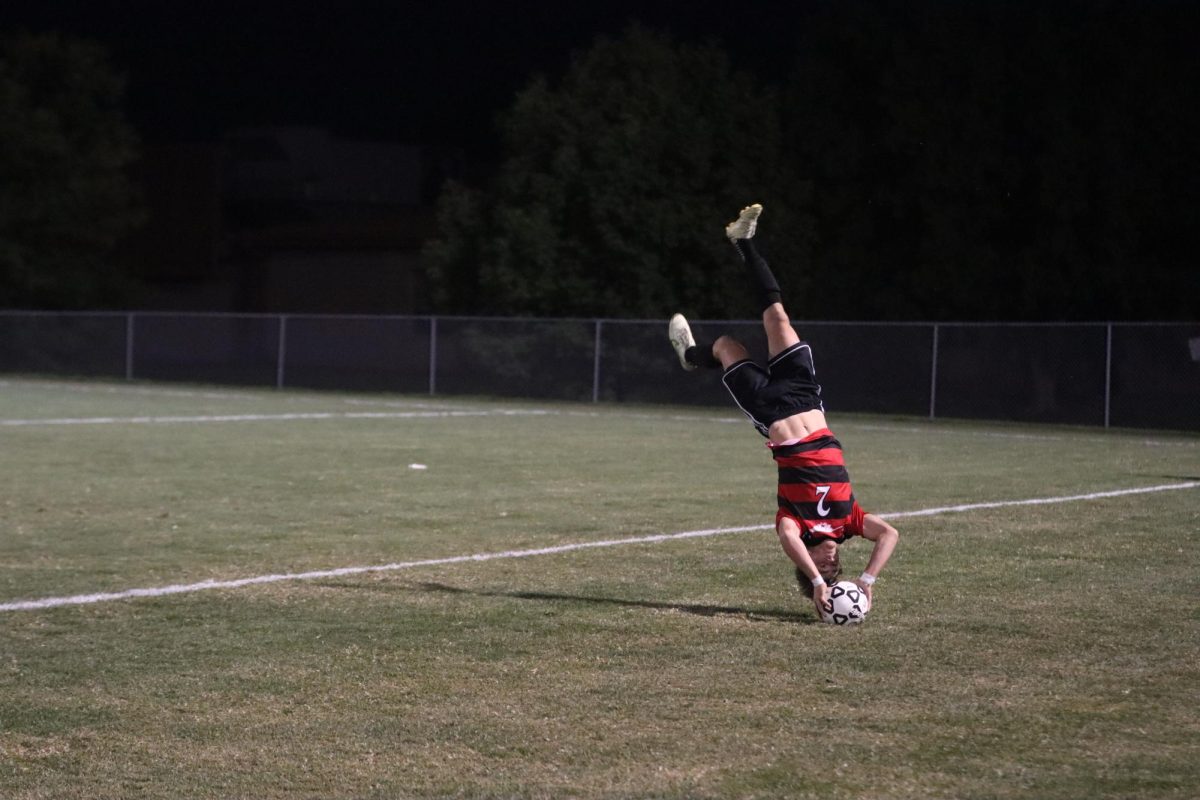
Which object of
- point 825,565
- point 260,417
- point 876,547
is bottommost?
point 260,417

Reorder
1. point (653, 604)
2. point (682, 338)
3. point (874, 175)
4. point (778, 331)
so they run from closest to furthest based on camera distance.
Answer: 1. point (653, 604)
2. point (778, 331)
3. point (682, 338)
4. point (874, 175)

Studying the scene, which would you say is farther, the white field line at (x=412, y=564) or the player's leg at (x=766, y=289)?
the player's leg at (x=766, y=289)

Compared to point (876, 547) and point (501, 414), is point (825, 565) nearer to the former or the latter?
point (876, 547)

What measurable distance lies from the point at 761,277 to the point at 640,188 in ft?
89.9

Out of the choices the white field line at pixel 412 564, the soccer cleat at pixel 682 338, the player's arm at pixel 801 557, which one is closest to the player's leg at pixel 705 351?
the soccer cleat at pixel 682 338

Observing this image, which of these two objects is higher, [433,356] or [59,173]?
[59,173]

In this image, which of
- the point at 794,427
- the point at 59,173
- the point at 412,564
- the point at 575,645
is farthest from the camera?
the point at 59,173

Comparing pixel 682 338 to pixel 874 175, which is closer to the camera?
pixel 682 338

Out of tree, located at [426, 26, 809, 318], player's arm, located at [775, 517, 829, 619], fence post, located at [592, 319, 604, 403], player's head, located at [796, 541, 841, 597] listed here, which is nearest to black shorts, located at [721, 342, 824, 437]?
player's arm, located at [775, 517, 829, 619]

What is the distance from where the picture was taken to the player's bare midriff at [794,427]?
890cm

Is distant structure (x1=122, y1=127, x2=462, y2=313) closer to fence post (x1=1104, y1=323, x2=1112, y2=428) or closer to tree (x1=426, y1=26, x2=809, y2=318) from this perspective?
tree (x1=426, y1=26, x2=809, y2=318)

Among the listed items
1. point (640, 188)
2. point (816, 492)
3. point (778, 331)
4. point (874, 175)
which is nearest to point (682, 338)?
point (778, 331)

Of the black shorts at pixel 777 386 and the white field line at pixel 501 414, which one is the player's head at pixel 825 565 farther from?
the white field line at pixel 501 414

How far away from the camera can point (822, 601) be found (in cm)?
826
